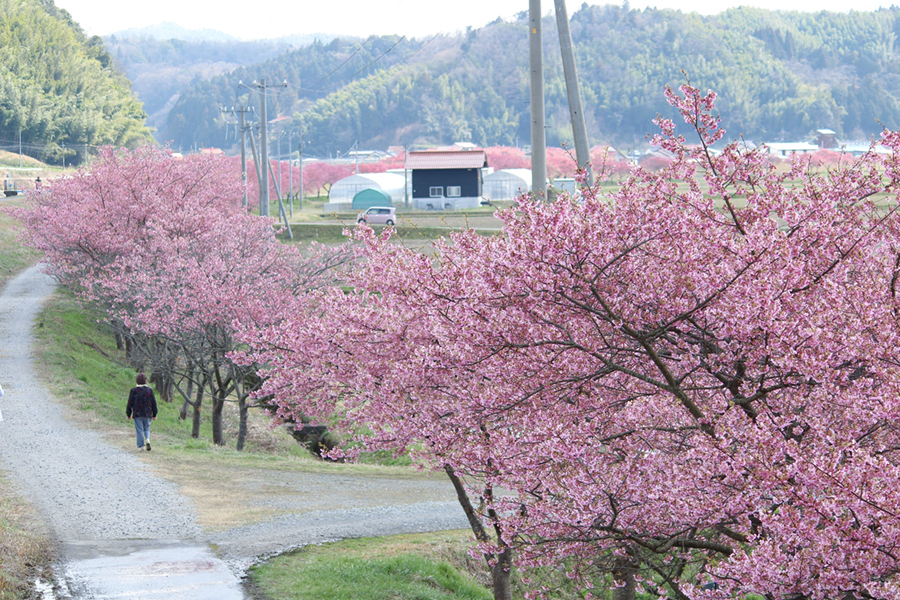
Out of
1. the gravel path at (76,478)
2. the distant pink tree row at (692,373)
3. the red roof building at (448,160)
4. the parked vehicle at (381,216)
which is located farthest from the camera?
the red roof building at (448,160)

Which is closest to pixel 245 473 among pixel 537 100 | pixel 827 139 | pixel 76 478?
pixel 76 478

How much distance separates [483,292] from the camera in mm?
6953

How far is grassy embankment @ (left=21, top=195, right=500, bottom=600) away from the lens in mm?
11875

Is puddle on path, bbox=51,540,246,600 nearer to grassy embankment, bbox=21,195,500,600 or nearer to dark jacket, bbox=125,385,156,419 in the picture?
grassy embankment, bbox=21,195,500,600

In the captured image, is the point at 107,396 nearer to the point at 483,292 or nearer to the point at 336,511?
the point at 336,511

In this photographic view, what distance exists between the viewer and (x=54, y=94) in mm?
101188

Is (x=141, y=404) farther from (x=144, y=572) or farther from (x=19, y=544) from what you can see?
(x=144, y=572)

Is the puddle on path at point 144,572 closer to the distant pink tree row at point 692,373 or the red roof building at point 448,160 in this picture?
the distant pink tree row at point 692,373

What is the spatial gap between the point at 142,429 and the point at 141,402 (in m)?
0.82

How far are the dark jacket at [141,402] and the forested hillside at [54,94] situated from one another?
84.5m

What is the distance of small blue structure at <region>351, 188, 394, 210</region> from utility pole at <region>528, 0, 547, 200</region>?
66.2 meters

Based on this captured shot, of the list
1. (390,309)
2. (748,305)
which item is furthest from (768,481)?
(390,309)

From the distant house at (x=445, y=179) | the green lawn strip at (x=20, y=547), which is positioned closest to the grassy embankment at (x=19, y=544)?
the green lawn strip at (x=20, y=547)

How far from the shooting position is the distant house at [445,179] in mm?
75812
